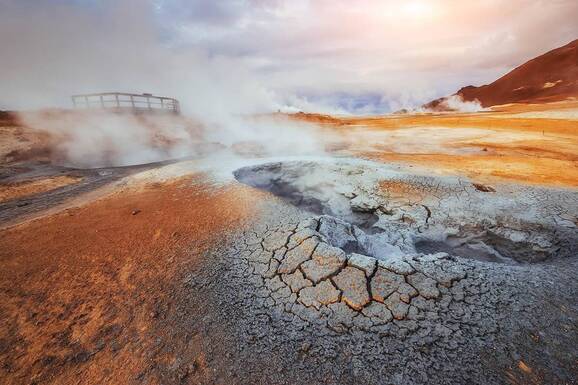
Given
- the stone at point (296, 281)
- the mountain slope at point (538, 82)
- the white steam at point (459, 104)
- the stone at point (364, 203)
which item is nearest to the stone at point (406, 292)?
the stone at point (296, 281)

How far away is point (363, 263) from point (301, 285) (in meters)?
0.62

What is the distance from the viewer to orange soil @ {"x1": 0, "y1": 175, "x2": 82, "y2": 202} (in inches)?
218

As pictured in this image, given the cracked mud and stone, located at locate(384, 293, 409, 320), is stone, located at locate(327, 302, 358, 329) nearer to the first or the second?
the cracked mud

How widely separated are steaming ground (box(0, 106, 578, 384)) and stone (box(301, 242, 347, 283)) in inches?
0.6

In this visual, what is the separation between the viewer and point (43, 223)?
3875 mm

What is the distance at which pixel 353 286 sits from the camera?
7.69 feet

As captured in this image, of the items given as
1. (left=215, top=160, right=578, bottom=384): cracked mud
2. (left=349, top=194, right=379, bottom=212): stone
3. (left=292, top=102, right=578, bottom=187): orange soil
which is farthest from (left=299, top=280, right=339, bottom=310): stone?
(left=292, top=102, right=578, bottom=187): orange soil

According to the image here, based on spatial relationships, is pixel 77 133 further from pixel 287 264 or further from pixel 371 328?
pixel 371 328

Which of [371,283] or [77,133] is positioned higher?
[77,133]

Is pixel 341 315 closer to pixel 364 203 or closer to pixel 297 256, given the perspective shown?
pixel 297 256

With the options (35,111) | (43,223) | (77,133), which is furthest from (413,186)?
(35,111)

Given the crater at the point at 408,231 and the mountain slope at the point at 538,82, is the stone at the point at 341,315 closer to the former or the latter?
the crater at the point at 408,231

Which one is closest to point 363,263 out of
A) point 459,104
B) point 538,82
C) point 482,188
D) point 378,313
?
point 378,313

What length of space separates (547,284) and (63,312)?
4.26 m
